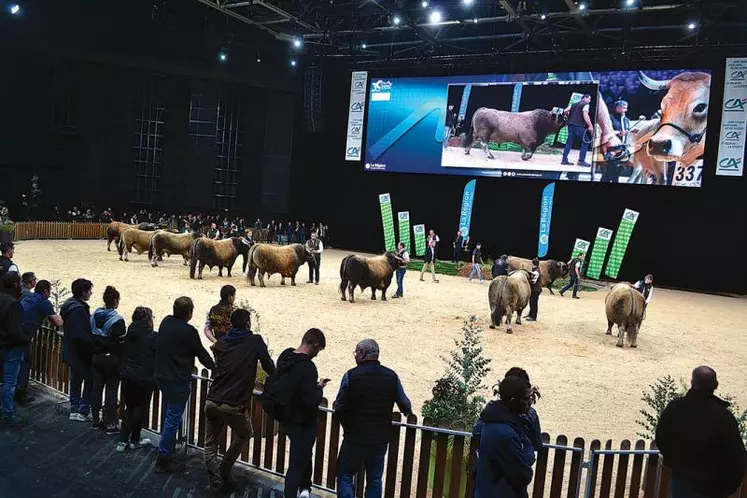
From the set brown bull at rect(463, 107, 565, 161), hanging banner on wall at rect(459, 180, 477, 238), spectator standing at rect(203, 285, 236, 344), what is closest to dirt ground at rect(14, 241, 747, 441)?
spectator standing at rect(203, 285, 236, 344)

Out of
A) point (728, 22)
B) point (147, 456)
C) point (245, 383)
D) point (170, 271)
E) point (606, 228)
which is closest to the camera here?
point (245, 383)

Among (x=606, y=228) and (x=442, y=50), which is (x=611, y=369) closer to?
(x=606, y=228)

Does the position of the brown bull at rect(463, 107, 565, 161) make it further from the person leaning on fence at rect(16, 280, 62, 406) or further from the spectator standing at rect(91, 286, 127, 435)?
the spectator standing at rect(91, 286, 127, 435)

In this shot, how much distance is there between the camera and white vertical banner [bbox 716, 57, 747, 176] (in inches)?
809

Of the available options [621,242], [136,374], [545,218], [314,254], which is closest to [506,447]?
[136,374]

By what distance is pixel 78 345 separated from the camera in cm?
550

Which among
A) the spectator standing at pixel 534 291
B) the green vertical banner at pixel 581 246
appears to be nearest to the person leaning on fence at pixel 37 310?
the spectator standing at pixel 534 291

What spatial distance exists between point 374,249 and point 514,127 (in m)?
9.13

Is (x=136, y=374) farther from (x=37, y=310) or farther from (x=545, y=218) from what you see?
(x=545, y=218)

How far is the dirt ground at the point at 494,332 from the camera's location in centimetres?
850

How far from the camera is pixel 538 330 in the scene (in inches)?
510

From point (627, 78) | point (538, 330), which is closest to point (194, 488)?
point (538, 330)

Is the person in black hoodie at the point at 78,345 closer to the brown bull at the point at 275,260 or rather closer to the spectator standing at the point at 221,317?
the spectator standing at the point at 221,317

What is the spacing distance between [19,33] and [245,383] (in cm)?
2712
